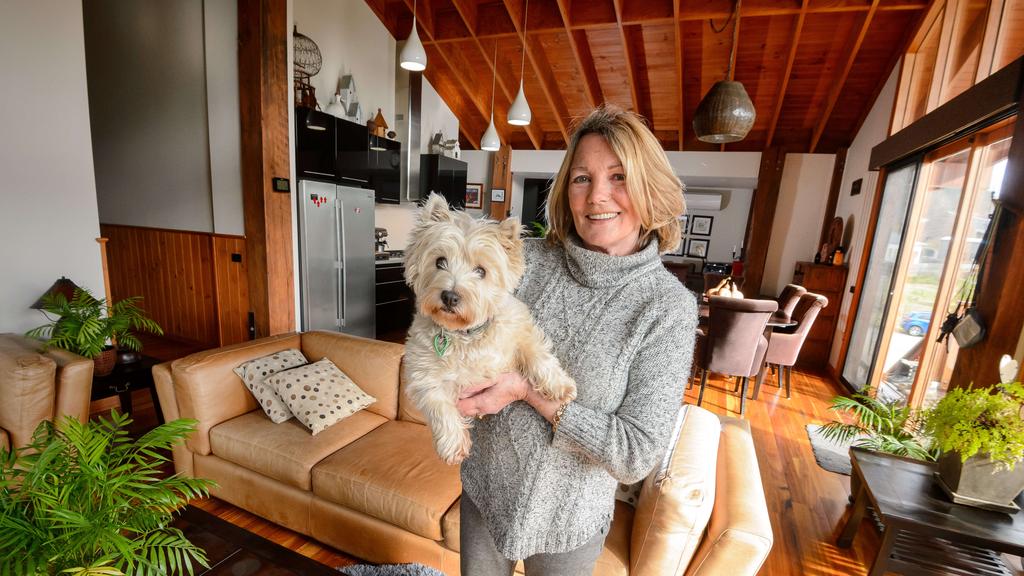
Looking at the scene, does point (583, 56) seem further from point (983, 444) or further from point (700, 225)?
point (700, 225)

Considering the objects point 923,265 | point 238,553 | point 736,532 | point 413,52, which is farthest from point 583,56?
point 238,553

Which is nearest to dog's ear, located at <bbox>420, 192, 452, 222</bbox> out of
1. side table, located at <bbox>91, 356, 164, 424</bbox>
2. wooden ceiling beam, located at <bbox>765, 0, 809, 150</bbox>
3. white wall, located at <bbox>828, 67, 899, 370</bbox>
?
side table, located at <bbox>91, 356, 164, 424</bbox>

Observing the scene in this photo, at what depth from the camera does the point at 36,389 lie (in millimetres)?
2016

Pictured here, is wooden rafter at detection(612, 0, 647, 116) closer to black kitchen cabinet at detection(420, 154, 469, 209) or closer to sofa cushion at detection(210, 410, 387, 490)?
black kitchen cabinet at detection(420, 154, 469, 209)

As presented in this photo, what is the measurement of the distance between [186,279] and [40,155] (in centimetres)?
205

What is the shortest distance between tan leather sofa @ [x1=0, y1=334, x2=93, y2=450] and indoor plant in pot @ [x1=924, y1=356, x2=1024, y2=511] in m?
4.02

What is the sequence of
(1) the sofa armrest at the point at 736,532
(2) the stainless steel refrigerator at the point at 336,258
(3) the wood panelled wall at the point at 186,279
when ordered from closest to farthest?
1. (1) the sofa armrest at the point at 736,532
2. (3) the wood panelled wall at the point at 186,279
3. (2) the stainless steel refrigerator at the point at 336,258

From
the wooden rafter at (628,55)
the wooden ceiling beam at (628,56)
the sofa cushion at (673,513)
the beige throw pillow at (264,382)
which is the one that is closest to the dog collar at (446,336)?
the sofa cushion at (673,513)

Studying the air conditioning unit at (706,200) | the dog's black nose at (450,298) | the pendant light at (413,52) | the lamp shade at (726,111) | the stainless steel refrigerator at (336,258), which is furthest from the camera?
the air conditioning unit at (706,200)

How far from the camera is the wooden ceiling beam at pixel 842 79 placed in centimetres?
425

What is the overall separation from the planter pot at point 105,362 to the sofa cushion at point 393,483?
5.72ft

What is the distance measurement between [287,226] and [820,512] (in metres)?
4.70

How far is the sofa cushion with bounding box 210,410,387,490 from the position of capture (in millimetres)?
1988

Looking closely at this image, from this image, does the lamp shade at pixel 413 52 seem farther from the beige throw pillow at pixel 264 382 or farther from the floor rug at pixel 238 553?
the floor rug at pixel 238 553
